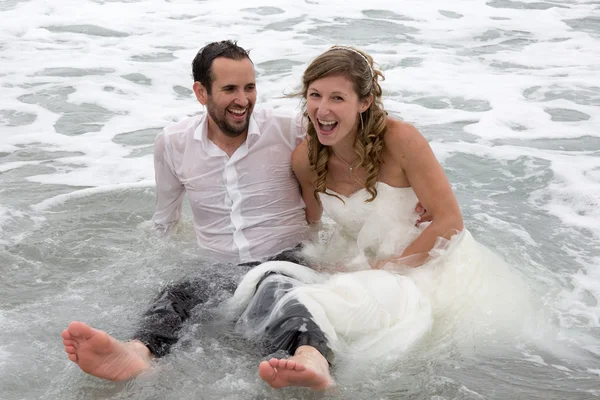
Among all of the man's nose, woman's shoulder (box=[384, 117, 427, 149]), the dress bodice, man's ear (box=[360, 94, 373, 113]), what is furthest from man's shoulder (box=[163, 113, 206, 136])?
woman's shoulder (box=[384, 117, 427, 149])

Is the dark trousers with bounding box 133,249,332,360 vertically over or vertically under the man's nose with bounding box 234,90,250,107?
under

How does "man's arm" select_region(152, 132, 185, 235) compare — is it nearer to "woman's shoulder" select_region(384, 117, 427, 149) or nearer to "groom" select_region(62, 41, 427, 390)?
"groom" select_region(62, 41, 427, 390)

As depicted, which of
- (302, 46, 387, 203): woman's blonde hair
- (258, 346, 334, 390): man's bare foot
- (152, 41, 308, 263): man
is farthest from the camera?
(152, 41, 308, 263): man

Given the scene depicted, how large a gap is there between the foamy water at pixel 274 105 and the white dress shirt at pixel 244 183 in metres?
0.32

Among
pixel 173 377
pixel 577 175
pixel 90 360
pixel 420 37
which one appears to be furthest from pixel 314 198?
pixel 420 37

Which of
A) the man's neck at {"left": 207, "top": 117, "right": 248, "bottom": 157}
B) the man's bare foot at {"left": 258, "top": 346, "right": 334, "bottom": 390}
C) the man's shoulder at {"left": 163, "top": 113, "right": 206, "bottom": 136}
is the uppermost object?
the man's shoulder at {"left": 163, "top": 113, "right": 206, "bottom": 136}

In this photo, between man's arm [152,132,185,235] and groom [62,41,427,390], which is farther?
man's arm [152,132,185,235]

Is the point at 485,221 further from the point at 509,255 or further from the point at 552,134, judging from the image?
the point at 552,134

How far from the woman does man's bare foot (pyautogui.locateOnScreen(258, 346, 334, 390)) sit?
3.72 feet

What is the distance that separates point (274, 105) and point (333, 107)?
4.16 metres

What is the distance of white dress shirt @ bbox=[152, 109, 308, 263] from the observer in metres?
4.48

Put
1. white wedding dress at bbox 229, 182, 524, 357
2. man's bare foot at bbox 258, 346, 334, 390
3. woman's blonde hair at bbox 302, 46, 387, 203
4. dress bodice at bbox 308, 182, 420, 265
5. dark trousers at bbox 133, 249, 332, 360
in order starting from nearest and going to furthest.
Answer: man's bare foot at bbox 258, 346, 334, 390 < dark trousers at bbox 133, 249, 332, 360 < white wedding dress at bbox 229, 182, 524, 357 < woman's blonde hair at bbox 302, 46, 387, 203 < dress bodice at bbox 308, 182, 420, 265

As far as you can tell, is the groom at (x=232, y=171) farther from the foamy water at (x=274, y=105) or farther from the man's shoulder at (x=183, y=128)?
the foamy water at (x=274, y=105)

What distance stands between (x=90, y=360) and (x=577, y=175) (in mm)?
4534
